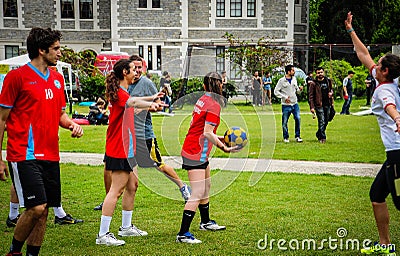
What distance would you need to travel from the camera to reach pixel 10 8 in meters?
44.0

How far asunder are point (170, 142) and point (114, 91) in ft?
12.6

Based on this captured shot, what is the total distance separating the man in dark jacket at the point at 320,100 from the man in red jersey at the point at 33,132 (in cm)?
1107

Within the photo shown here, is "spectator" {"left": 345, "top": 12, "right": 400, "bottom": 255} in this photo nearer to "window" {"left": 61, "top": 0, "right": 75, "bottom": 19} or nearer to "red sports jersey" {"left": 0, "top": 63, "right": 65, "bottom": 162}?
"red sports jersey" {"left": 0, "top": 63, "right": 65, "bottom": 162}

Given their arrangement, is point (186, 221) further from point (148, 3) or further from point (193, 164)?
point (148, 3)

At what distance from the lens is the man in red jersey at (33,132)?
5.43 m

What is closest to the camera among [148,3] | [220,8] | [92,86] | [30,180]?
[30,180]

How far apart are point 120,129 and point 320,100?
33.8ft

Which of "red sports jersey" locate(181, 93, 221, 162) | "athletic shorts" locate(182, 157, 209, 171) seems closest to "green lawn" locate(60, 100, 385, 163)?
"red sports jersey" locate(181, 93, 221, 162)

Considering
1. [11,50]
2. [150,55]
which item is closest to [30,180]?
[150,55]

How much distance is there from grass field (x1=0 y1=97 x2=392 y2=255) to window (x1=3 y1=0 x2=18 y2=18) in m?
34.6

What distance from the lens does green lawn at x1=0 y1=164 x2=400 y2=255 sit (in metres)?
6.39

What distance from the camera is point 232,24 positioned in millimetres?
43062

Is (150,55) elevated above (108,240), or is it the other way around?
(150,55)

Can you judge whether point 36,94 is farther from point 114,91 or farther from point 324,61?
point 324,61
